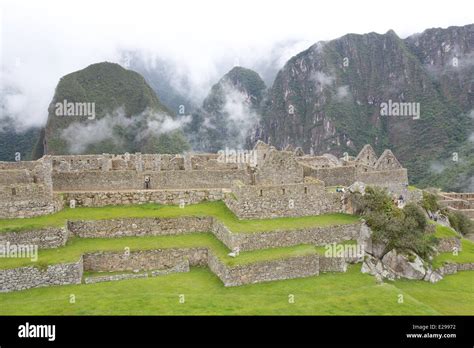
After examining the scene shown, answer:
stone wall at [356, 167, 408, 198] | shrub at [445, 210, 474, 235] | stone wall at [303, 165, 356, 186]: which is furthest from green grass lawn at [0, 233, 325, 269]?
shrub at [445, 210, 474, 235]

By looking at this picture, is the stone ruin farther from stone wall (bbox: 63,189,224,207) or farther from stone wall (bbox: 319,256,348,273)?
stone wall (bbox: 319,256,348,273)

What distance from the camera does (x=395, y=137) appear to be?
156 m

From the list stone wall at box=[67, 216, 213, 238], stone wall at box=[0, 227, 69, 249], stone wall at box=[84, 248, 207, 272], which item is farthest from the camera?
stone wall at box=[67, 216, 213, 238]

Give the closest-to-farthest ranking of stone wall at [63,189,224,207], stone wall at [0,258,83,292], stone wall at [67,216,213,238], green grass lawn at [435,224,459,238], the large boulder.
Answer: stone wall at [0,258,83,292] → stone wall at [67,216,213,238] → the large boulder → stone wall at [63,189,224,207] → green grass lawn at [435,224,459,238]

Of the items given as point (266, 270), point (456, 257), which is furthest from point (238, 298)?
point (456, 257)

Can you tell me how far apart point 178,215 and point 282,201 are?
13.4 feet

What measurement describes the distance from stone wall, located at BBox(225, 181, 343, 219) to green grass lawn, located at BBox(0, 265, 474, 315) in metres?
3.20

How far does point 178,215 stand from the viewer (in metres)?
17.6

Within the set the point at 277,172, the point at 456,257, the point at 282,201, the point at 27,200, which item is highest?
the point at 277,172

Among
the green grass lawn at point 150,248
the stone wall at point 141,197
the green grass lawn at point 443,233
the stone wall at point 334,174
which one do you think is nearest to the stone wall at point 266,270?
the green grass lawn at point 150,248

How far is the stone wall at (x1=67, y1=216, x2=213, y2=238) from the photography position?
16859 millimetres

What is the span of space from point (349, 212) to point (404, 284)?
13.2ft

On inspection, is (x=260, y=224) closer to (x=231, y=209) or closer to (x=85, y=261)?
(x=231, y=209)

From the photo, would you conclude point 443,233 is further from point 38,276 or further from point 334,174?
point 38,276
